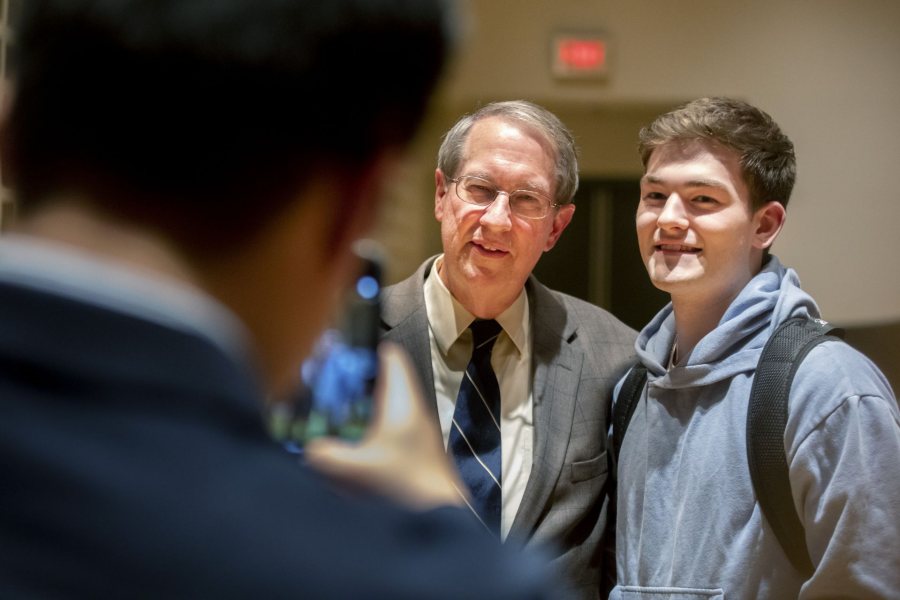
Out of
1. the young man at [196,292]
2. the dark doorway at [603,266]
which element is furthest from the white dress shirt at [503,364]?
the dark doorway at [603,266]

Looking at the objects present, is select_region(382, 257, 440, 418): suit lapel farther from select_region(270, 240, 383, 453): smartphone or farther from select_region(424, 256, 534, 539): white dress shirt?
select_region(270, 240, 383, 453): smartphone

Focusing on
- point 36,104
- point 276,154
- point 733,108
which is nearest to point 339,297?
point 276,154

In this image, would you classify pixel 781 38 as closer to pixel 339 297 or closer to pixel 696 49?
pixel 696 49

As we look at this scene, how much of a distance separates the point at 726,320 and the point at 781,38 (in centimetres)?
394

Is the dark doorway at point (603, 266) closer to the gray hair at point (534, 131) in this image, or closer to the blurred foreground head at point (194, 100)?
the gray hair at point (534, 131)

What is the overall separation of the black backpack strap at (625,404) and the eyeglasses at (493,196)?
0.48m

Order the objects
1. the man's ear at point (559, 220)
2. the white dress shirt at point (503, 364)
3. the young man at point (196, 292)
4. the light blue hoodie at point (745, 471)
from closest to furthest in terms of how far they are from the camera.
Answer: the young man at point (196, 292) → the light blue hoodie at point (745, 471) → the white dress shirt at point (503, 364) → the man's ear at point (559, 220)

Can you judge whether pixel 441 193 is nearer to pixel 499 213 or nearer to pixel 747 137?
pixel 499 213

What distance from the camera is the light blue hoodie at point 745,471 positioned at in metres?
2.08

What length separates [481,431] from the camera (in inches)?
102

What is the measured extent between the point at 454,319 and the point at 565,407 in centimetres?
36

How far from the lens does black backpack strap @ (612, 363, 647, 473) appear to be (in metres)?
2.64

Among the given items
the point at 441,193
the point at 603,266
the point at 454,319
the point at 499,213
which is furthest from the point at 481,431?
the point at 603,266

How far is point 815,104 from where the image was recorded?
586cm
